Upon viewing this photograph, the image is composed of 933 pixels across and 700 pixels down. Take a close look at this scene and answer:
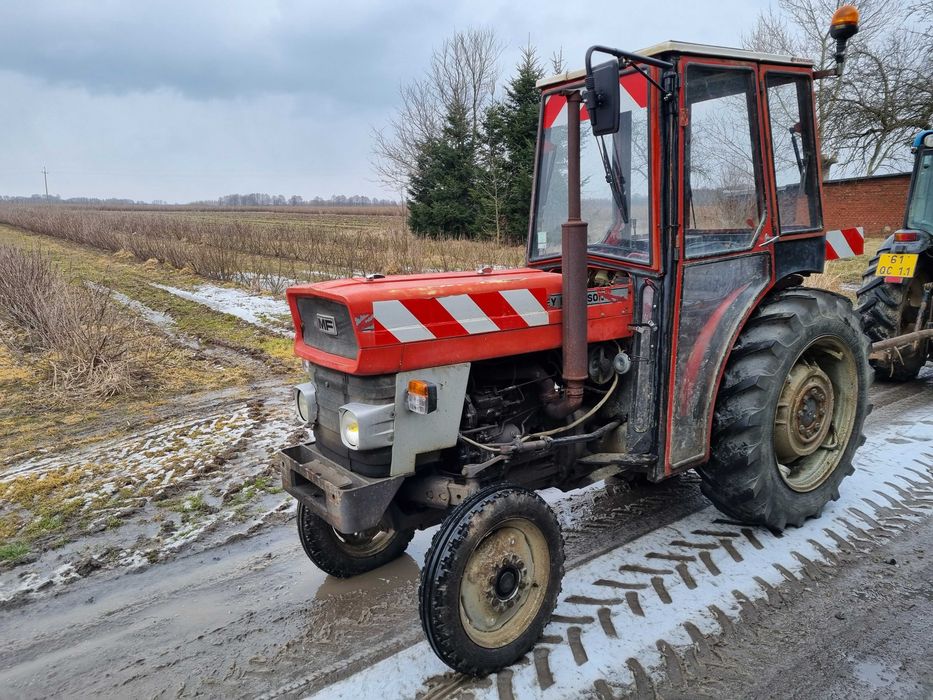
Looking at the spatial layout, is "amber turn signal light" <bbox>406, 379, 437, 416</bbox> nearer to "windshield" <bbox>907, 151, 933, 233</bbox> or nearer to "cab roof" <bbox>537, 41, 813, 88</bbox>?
"cab roof" <bbox>537, 41, 813, 88</bbox>

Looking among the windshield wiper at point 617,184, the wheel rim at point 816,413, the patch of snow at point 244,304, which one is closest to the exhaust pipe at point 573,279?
the windshield wiper at point 617,184

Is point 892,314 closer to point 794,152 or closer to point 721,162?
point 794,152

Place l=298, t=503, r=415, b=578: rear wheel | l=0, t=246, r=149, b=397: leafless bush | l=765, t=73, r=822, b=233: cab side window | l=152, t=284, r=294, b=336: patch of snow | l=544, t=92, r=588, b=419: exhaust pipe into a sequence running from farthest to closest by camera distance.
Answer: l=152, t=284, r=294, b=336: patch of snow
l=0, t=246, r=149, b=397: leafless bush
l=765, t=73, r=822, b=233: cab side window
l=298, t=503, r=415, b=578: rear wheel
l=544, t=92, r=588, b=419: exhaust pipe

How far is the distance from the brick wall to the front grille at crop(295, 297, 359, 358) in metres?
19.1

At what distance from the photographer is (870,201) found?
19266 millimetres

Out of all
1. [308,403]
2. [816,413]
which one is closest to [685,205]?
[816,413]

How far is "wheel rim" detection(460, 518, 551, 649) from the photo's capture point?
2.57 m

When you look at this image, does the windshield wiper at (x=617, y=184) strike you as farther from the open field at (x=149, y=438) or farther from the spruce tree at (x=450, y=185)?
the spruce tree at (x=450, y=185)

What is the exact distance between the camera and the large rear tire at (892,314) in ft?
19.1

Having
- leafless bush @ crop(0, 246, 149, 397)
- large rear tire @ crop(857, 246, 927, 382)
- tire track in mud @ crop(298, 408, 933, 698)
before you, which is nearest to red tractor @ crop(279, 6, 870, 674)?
tire track in mud @ crop(298, 408, 933, 698)

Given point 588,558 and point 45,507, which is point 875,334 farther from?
point 45,507

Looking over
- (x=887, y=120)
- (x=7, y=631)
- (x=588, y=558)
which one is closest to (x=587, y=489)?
(x=588, y=558)

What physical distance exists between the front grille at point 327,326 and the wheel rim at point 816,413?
2324 mm

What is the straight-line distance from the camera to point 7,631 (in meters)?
3.01
